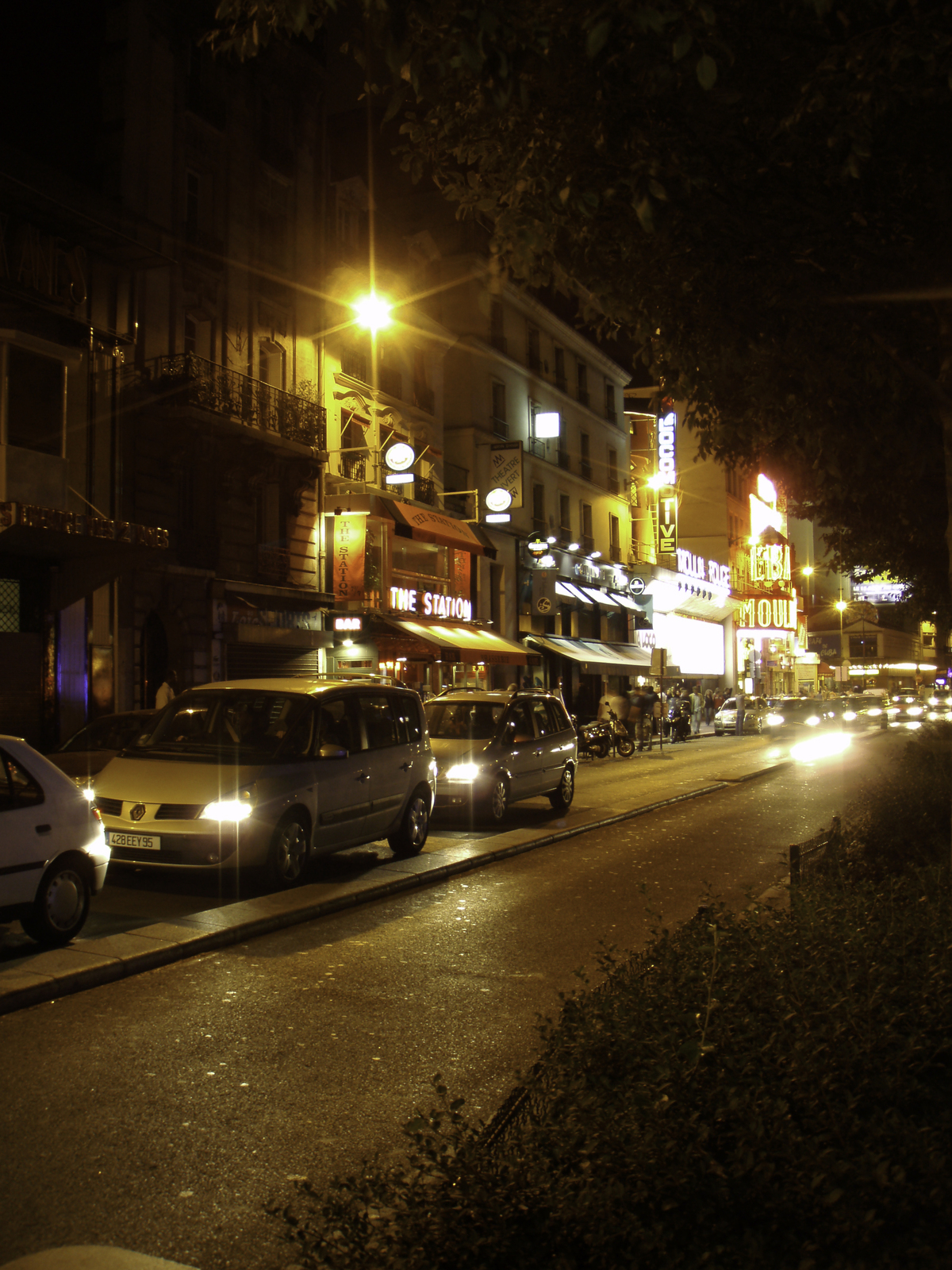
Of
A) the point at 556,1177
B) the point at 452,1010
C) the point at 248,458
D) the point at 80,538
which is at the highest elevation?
the point at 248,458

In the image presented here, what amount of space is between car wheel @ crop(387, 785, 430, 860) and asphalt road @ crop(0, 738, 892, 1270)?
2.02 m

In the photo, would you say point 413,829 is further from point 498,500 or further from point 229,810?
point 498,500

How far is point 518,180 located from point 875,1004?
16.9 ft

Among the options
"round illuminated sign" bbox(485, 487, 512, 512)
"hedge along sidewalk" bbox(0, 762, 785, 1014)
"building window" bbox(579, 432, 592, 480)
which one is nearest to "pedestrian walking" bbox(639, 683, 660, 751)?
"round illuminated sign" bbox(485, 487, 512, 512)

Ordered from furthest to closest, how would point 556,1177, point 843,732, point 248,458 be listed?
point 843,732
point 248,458
point 556,1177

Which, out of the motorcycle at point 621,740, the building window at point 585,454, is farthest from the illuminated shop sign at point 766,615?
the motorcycle at point 621,740

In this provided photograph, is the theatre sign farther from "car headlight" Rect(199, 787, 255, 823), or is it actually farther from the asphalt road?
"car headlight" Rect(199, 787, 255, 823)

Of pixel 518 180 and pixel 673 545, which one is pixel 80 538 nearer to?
pixel 518 180

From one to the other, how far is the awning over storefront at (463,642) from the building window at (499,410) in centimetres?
779

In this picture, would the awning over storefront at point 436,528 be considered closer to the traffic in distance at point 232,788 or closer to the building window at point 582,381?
the building window at point 582,381

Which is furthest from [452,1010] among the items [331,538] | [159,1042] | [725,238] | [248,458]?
[331,538]

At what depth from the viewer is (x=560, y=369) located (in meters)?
42.8

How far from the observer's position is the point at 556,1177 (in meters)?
2.93

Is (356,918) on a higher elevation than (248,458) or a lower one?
lower
